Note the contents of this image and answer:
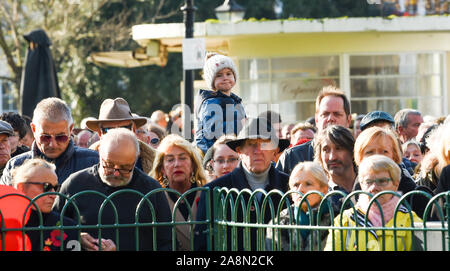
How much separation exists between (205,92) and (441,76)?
534 inches

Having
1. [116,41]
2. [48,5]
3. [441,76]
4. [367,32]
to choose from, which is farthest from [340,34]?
[116,41]

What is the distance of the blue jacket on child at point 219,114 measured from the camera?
8578mm

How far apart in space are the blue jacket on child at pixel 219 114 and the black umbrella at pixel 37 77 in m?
7.71

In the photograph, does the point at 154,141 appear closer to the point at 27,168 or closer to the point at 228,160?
the point at 228,160

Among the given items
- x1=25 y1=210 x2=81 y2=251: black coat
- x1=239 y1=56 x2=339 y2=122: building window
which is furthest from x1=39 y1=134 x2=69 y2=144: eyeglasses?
x1=239 y1=56 x2=339 y2=122: building window

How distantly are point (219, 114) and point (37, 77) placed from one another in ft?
26.7

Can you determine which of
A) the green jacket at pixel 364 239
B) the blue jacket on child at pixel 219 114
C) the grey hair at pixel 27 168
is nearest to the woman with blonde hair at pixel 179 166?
the blue jacket on child at pixel 219 114

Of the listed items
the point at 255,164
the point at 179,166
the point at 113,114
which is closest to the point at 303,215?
the point at 255,164

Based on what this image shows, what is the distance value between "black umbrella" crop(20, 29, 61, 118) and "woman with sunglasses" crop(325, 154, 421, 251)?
10.8 metres

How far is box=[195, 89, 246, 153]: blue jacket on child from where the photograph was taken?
8578 millimetres

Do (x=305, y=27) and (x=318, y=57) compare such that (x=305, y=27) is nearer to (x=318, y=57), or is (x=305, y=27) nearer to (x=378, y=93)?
(x=318, y=57)

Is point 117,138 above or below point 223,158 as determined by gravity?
above

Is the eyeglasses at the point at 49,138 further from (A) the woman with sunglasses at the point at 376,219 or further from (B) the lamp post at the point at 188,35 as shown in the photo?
(B) the lamp post at the point at 188,35

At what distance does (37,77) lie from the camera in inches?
634
